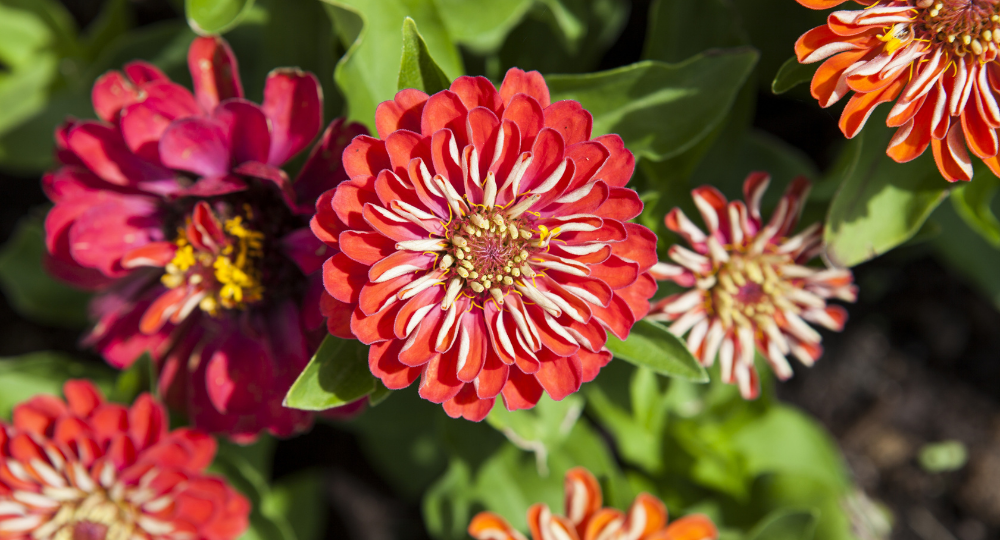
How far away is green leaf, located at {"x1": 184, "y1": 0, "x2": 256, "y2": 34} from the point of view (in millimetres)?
1248

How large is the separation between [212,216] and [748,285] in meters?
1.07

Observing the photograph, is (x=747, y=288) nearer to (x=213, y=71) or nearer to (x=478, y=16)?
(x=478, y=16)

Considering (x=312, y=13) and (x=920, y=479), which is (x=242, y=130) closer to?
(x=312, y=13)

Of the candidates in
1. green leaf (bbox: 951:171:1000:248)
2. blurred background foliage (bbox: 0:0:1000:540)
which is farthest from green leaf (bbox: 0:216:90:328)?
green leaf (bbox: 951:171:1000:248)

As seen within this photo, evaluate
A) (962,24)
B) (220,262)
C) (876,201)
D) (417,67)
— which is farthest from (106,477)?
(962,24)

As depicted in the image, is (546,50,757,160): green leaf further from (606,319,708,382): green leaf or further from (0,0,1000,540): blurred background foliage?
(606,319,708,382): green leaf

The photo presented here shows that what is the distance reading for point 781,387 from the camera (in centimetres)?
251

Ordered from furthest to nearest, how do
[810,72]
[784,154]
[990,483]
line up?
[990,483] < [784,154] < [810,72]

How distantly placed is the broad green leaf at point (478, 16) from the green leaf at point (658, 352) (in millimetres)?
769

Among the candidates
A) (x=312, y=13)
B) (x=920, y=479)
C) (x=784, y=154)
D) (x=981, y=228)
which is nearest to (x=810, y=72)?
(x=981, y=228)

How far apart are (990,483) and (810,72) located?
202 centimetres

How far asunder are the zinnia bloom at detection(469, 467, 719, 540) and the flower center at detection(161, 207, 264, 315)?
2.28 feet

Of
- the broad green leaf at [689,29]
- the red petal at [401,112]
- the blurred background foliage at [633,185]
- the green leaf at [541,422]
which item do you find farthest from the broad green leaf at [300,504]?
the broad green leaf at [689,29]

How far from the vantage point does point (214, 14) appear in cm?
129
